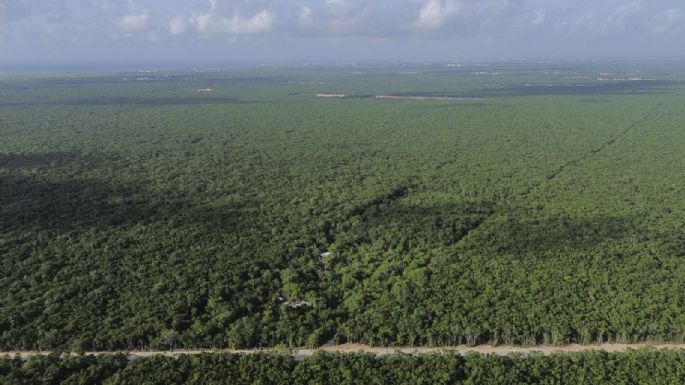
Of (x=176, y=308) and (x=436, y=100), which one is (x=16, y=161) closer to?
(x=176, y=308)

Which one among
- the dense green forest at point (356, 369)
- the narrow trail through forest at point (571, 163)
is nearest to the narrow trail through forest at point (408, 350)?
the dense green forest at point (356, 369)

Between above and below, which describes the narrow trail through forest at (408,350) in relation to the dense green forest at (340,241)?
below

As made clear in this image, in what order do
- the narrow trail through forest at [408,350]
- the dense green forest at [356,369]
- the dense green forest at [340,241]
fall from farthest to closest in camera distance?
the dense green forest at [340,241], the narrow trail through forest at [408,350], the dense green forest at [356,369]

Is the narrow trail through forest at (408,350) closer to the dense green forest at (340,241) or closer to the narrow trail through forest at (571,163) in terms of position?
the dense green forest at (340,241)

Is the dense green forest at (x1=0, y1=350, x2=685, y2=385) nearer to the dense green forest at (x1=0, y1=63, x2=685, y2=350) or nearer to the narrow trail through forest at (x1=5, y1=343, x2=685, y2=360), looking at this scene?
the narrow trail through forest at (x1=5, y1=343, x2=685, y2=360)

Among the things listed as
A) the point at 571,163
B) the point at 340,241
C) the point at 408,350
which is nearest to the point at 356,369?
the point at 408,350

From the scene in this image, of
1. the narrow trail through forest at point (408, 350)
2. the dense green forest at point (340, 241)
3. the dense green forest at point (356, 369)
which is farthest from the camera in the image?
the dense green forest at point (340, 241)

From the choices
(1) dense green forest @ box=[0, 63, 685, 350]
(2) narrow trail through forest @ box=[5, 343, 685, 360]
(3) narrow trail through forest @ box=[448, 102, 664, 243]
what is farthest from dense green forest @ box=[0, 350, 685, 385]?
(3) narrow trail through forest @ box=[448, 102, 664, 243]

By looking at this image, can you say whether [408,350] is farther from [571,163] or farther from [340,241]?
[571,163]
